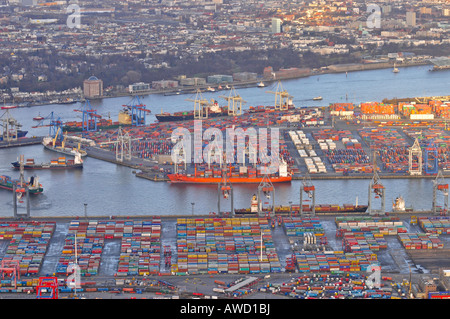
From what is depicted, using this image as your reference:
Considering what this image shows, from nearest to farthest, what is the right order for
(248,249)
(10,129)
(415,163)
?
(248,249), (415,163), (10,129)

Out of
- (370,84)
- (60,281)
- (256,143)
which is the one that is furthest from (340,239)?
(370,84)

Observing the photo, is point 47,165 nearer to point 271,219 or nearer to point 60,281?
point 271,219

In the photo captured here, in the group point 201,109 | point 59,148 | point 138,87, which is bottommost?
point 59,148

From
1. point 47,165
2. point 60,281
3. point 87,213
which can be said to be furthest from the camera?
point 47,165

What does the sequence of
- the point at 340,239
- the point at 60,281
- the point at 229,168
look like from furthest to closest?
the point at 229,168, the point at 340,239, the point at 60,281

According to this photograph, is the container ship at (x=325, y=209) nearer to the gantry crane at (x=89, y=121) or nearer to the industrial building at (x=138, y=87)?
the gantry crane at (x=89, y=121)

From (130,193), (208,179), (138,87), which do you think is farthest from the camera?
(138,87)

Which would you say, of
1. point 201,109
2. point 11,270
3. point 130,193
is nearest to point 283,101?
point 201,109

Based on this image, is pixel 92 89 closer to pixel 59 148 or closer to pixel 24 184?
pixel 59 148

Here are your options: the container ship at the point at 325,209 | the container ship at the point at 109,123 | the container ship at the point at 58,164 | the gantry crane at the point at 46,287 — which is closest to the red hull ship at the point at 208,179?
the container ship at the point at 58,164

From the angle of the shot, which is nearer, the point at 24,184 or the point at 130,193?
the point at 24,184
